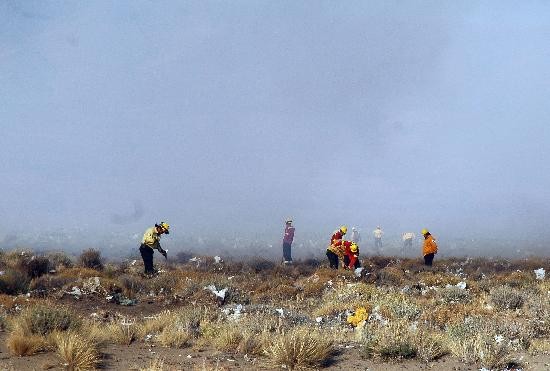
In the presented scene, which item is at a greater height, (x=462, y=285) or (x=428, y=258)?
(x=428, y=258)

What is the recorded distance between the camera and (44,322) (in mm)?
8492

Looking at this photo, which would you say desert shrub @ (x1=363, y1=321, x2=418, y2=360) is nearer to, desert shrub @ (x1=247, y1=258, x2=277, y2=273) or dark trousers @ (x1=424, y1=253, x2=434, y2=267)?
desert shrub @ (x1=247, y1=258, x2=277, y2=273)

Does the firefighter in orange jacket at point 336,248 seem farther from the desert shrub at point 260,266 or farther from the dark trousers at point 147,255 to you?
the dark trousers at point 147,255

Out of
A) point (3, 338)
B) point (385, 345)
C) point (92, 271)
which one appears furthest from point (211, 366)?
point (92, 271)

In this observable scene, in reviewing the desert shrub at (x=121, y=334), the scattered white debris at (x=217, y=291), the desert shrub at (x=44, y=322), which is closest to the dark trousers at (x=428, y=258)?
the scattered white debris at (x=217, y=291)

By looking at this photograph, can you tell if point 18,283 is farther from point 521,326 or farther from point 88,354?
point 521,326

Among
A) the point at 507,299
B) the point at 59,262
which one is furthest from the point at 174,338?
the point at 59,262

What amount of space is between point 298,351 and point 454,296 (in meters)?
7.95

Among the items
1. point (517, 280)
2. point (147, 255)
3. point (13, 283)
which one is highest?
point (147, 255)

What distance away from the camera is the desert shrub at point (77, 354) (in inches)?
271

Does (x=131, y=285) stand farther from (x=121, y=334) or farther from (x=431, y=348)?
(x=431, y=348)

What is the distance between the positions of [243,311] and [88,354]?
16.4 ft

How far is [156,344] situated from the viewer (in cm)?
873

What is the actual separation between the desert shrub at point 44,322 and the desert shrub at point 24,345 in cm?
39
